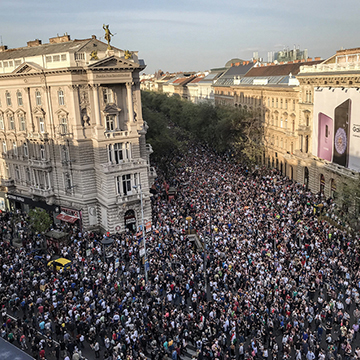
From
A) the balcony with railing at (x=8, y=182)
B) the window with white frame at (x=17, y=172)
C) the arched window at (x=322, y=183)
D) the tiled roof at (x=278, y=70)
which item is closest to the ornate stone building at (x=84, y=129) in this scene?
the window with white frame at (x=17, y=172)

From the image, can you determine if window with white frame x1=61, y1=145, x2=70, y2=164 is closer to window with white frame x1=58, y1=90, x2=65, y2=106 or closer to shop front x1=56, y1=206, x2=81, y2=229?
window with white frame x1=58, y1=90, x2=65, y2=106

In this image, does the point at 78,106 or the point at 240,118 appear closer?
the point at 78,106

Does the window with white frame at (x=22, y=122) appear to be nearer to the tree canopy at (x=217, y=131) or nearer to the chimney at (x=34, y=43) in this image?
the chimney at (x=34, y=43)

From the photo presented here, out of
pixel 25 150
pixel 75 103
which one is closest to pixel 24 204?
pixel 25 150

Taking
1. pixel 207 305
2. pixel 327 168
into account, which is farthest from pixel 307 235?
pixel 327 168

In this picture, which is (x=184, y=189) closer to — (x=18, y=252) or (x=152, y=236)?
(x=152, y=236)

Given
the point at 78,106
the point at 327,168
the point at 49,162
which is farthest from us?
the point at 327,168

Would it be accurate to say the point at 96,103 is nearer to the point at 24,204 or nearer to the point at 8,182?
the point at 24,204
